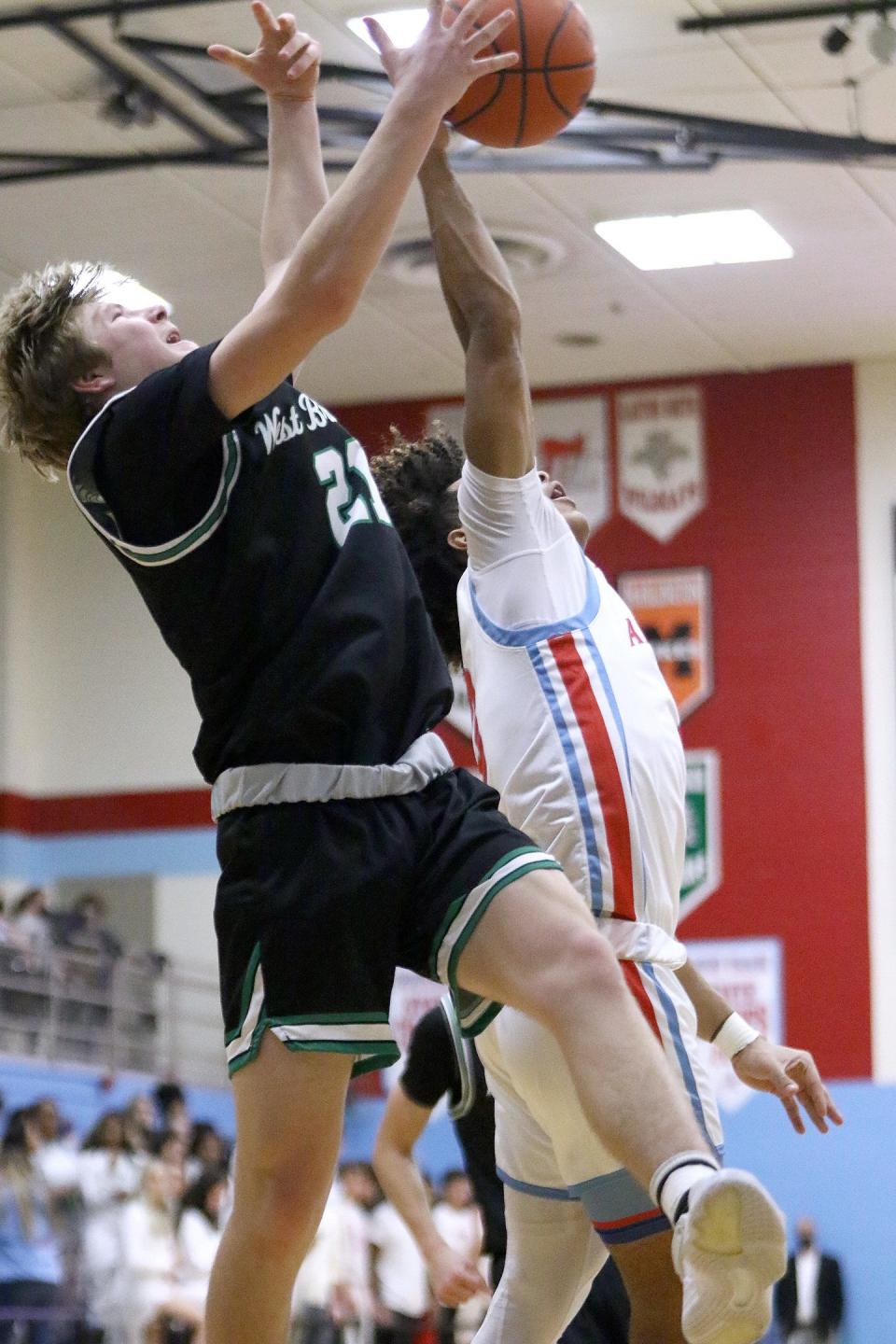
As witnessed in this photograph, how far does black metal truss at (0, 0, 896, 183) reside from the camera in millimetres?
11094

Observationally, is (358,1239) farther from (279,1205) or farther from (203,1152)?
(279,1205)

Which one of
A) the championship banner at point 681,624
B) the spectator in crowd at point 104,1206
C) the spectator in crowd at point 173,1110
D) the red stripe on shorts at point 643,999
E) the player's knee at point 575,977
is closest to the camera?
the player's knee at point 575,977

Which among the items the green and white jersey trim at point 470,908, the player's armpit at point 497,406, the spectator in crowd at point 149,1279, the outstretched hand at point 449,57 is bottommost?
the spectator in crowd at point 149,1279

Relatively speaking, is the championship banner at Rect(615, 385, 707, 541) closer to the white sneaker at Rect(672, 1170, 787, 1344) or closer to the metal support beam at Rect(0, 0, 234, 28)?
the metal support beam at Rect(0, 0, 234, 28)

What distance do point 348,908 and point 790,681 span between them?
13.0 m

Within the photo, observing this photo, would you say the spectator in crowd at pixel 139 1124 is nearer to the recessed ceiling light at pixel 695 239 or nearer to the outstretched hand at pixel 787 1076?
the recessed ceiling light at pixel 695 239

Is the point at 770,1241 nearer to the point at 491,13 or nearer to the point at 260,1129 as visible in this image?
the point at 260,1129

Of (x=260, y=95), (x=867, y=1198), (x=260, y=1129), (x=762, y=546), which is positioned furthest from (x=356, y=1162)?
(x=260, y=1129)

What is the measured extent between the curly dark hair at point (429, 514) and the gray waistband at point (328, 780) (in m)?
1.25

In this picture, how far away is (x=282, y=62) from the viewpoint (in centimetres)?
357

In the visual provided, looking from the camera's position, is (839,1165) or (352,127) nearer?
(352,127)

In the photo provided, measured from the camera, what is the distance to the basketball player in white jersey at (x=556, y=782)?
3.80 meters

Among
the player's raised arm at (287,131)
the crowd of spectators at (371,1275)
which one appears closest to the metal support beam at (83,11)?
the crowd of spectators at (371,1275)

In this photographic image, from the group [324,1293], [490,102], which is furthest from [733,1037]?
[324,1293]
